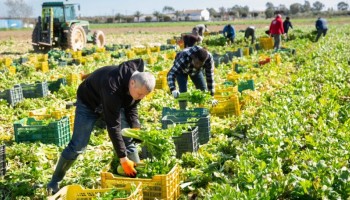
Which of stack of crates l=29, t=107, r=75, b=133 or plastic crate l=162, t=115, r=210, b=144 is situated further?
stack of crates l=29, t=107, r=75, b=133

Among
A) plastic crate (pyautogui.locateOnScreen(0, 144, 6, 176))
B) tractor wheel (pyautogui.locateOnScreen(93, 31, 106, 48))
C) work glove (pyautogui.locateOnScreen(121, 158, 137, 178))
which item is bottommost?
plastic crate (pyautogui.locateOnScreen(0, 144, 6, 176))

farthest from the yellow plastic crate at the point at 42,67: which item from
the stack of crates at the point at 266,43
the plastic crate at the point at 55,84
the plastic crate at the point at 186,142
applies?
the stack of crates at the point at 266,43

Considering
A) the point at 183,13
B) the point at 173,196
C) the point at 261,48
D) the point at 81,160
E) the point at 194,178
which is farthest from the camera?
the point at 183,13

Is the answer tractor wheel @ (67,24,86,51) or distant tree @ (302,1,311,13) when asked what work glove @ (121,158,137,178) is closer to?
tractor wheel @ (67,24,86,51)

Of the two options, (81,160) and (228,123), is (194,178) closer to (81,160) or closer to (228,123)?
(81,160)

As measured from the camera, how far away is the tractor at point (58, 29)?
21.9 metres

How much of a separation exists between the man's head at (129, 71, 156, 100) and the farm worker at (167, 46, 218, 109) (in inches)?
104

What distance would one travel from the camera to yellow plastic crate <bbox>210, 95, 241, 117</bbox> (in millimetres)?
8570

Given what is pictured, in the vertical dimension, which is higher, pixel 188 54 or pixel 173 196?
pixel 188 54

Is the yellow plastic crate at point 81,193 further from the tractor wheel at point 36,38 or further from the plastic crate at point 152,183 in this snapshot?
the tractor wheel at point 36,38

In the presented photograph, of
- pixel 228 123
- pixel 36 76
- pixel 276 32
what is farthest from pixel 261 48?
pixel 228 123

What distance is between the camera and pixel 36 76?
13633 mm

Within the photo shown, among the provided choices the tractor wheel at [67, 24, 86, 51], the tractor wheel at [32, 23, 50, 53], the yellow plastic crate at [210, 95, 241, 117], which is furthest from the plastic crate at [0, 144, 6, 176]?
the tractor wheel at [32, 23, 50, 53]

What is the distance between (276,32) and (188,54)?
13.4m
